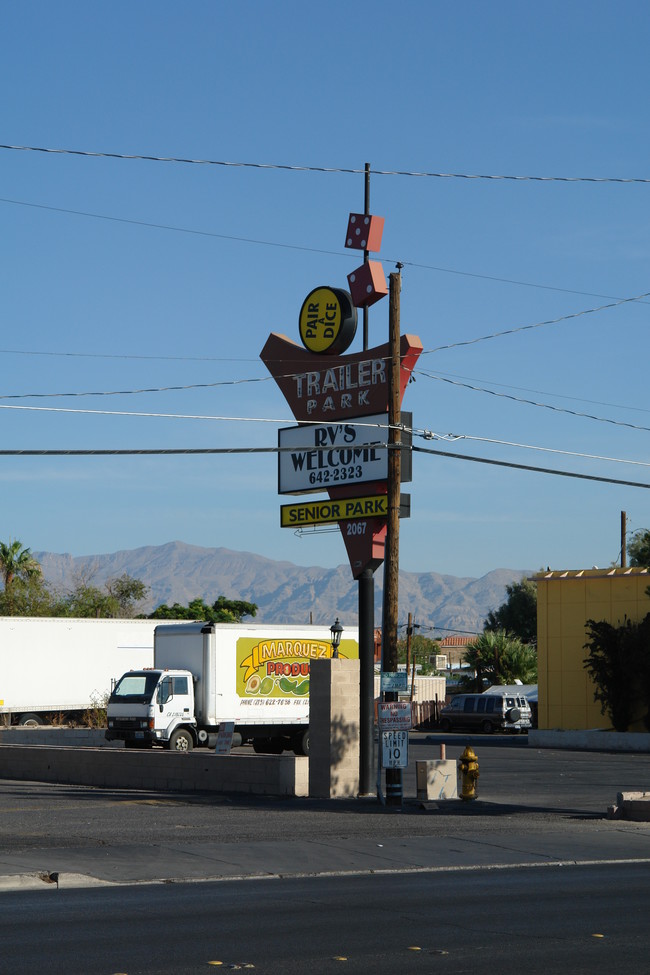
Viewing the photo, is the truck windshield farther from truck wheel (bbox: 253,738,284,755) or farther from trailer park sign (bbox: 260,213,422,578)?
trailer park sign (bbox: 260,213,422,578)

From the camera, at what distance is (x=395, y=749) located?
22688mm

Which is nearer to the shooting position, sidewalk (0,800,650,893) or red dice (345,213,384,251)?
sidewalk (0,800,650,893)

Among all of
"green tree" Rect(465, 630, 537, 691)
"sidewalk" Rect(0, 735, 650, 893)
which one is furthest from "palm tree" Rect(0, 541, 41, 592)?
"sidewalk" Rect(0, 735, 650, 893)

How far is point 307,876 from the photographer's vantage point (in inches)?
589

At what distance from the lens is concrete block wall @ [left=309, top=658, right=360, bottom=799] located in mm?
24016

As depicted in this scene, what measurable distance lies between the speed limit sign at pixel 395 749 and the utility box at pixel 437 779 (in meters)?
0.67

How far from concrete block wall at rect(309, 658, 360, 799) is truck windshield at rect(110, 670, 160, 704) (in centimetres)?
1051

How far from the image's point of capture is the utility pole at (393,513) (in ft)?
75.4

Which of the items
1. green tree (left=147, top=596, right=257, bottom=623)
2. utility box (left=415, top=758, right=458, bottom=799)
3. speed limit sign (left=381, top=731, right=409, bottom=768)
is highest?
green tree (left=147, top=596, right=257, bottom=623)

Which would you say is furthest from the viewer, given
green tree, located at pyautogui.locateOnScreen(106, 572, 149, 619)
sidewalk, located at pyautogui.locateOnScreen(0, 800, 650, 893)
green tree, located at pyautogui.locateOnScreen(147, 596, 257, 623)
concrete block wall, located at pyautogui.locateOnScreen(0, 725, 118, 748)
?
green tree, located at pyautogui.locateOnScreen(106, 572, 149, 619)

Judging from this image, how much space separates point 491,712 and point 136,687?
25.4 metres

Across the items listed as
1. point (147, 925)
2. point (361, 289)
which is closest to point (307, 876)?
point (147, 925)

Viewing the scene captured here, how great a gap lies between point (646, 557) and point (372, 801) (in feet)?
117

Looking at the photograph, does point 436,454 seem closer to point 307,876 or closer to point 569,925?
point 307,876
